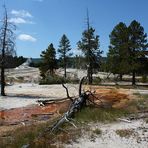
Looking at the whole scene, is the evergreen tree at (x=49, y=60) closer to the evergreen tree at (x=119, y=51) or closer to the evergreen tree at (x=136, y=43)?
the evergreen tree at (x=119, y=51)

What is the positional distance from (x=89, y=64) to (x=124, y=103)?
30.2 meters

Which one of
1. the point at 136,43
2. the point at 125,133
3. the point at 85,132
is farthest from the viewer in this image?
the point at 136,43

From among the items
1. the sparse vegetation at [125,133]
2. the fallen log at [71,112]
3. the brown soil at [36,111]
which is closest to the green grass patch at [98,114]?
the fallen log at [71,112]

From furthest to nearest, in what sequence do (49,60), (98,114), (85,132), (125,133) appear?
1. (49,60)
2. (98,114)
3. (85,132)
4. (125,133)

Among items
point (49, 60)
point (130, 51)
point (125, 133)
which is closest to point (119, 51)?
point (130, 51)

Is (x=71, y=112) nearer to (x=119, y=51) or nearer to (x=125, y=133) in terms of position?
(x=125, y=133)

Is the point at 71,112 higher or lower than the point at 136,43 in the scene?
lower

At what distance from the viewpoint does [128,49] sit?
54594mm

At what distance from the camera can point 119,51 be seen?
2255 inches

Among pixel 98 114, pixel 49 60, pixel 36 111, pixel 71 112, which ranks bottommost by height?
pixel 36 111

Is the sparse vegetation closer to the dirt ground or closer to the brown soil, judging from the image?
the dirt ground

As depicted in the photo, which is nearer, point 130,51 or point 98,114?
point 98,114

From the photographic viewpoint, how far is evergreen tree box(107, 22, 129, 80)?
54.1m

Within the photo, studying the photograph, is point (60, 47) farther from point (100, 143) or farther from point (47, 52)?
point (100, 143)
